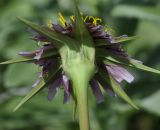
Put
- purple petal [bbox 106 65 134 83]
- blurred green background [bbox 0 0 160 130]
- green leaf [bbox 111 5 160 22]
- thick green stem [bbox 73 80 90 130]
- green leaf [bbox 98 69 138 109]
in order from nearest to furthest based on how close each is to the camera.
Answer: thick green stem [bbox 73 80 90 130] < green leaf [bbox 98 69 138 109] < purple petal [bbox 106 65 134 83] < green leaf [bbox 111 5 160 22] < blurred green background [bbox 0 0 160 130]

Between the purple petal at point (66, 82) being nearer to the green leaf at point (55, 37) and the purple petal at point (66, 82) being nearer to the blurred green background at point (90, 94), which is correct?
the green leaf at point (55, 37)

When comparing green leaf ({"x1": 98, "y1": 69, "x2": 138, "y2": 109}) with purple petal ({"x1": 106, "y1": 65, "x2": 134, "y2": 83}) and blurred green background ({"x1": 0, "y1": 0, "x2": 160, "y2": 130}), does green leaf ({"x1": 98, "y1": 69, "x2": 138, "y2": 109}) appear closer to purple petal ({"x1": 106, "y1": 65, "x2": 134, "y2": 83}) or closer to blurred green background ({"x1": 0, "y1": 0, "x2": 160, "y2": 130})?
purple petal ({"x1": 106, "y1": 65, "x2": 134, "y2": 83})

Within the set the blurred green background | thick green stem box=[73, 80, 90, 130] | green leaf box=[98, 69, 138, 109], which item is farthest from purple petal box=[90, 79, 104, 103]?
the blurred green background

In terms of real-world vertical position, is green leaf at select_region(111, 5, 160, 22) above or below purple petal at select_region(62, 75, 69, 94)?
below

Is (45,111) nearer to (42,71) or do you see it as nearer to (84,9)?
(84,9)

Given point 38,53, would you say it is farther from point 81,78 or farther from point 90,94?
point 90,94

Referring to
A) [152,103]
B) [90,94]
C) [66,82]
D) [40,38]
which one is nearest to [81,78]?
[66,82]
